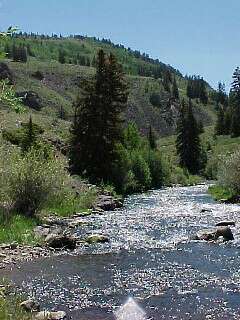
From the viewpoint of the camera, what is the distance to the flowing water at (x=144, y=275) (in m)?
18.0

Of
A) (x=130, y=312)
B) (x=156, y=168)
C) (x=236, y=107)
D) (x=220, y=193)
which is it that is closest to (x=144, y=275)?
(x=130, y=312)

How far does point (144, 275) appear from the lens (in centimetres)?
2253

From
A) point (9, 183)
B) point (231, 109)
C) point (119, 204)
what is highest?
point (231, 109)

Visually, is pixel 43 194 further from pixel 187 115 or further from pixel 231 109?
pixel 231 109

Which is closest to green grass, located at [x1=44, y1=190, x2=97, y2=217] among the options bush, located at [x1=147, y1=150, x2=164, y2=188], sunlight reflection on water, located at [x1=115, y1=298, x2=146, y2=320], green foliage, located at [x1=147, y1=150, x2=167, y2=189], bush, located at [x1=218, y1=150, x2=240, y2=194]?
bush, located at [x1=218, y1=150, x2=240, y2=194]

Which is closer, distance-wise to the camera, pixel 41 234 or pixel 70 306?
pixel 70 306

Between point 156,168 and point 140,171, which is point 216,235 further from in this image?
point 156,168

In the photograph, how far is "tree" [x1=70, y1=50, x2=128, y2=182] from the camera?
205 ft

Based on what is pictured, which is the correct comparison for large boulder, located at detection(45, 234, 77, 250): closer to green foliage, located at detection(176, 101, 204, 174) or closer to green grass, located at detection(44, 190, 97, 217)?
green grass, located at detection(44, 190, 97, 217)

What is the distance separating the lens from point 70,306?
18000 millimetres

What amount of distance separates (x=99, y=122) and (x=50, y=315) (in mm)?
48070

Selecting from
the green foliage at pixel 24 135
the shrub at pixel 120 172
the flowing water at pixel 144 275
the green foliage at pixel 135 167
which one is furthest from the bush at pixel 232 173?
the green foliage at pixel 24 135

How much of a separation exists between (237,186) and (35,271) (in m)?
37.3

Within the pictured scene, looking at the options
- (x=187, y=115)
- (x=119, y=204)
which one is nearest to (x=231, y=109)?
(x=187, y=115)
